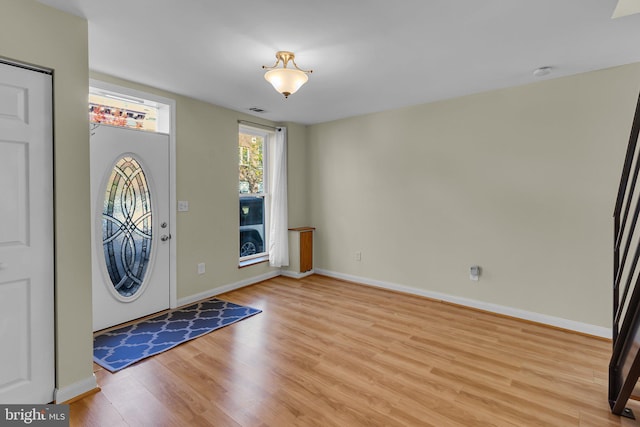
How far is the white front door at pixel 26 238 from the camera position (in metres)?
1.80

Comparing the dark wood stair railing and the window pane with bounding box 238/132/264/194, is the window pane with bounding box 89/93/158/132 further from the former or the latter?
the dark wood stair railing

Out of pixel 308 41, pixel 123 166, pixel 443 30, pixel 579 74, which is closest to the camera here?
pixel 443 30

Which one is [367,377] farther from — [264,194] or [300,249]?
[264,194]

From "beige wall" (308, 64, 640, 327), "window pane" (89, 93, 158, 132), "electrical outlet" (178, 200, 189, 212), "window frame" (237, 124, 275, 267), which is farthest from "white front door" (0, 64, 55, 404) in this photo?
"beige wall" (308, 64, 640, 327)

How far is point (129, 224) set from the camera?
3221 mm

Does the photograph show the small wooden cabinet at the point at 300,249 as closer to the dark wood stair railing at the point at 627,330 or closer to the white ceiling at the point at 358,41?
the white ceiling at the point at 358,41

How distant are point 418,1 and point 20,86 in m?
2.45

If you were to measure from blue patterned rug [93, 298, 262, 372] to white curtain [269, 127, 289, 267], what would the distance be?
1257 mm

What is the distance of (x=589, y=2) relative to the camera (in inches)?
73.8

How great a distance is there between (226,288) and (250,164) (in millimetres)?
1874

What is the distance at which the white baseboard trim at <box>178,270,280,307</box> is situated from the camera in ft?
12.4

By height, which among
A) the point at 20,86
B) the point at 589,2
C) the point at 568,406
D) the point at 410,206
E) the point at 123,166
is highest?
the point at 589,2

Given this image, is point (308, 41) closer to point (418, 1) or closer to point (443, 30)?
point (418, 1)

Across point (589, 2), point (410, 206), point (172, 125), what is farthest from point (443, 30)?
point (172, 125)
